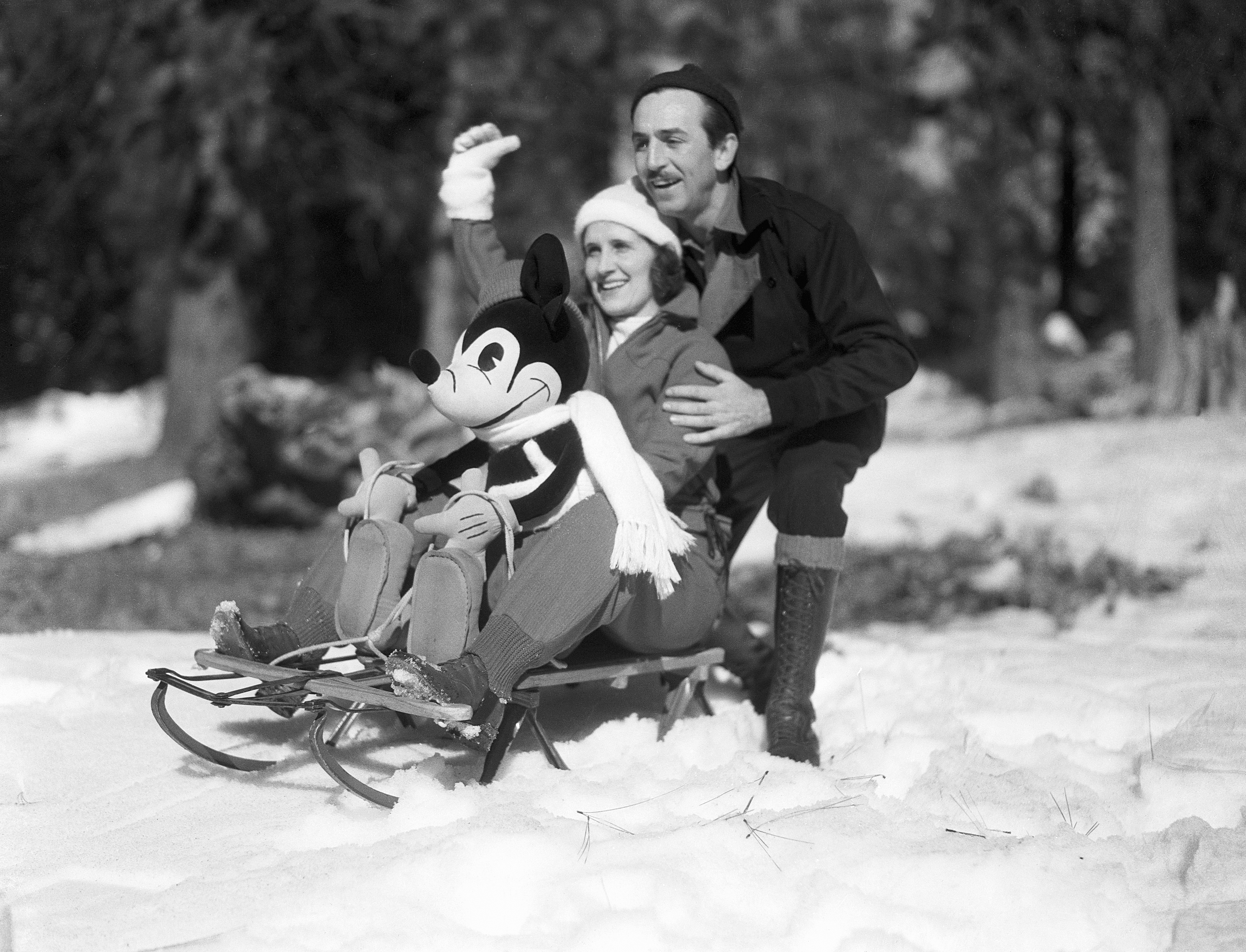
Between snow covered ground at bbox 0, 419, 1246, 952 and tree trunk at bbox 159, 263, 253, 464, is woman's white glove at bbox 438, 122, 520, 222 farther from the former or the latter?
tree trunk at bbox 159, 263, 253, 464

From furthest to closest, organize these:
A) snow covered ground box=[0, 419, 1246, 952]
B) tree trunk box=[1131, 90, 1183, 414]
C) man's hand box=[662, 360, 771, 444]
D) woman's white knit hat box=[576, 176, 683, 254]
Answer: tree trunk box=[1131, 90, 1183, 414] → woman's white knit hat box=[576, 176, 683, 254] → man's hand box=[662, 360, 771, 444] → snow covered ground box=[0, 419, 1246, 952]

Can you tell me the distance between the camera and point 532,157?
16.0m

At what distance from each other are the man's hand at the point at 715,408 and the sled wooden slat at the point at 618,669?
0.53m

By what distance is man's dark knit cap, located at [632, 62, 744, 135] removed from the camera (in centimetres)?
330

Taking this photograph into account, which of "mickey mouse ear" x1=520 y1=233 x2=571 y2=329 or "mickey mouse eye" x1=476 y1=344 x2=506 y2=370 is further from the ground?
"mickey mouse ear" x1=520 y1=233 x2=571 y2=329

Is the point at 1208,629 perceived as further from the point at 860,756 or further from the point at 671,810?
the point at 671,810

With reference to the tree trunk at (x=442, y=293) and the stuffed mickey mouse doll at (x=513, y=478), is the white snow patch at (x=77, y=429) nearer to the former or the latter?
the tree trunk at (x=442, y=293)

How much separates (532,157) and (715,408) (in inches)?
535

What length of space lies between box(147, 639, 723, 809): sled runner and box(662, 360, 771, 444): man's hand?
55cm

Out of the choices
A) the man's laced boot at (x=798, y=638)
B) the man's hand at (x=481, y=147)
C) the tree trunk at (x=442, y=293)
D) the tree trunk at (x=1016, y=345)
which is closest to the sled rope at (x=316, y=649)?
the man's laced boot at (x=798, y=638)

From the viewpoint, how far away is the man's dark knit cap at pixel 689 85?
130 inches

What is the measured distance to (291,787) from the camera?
284 centimetres

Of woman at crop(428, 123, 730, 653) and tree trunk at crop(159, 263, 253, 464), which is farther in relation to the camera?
tree trunk at crop(159, 263, 253, 464)

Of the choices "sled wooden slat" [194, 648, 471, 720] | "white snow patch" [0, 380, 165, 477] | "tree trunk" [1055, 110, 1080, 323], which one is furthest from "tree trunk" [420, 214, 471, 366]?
"sled wooden slat" [194, 648, 471, 720]
